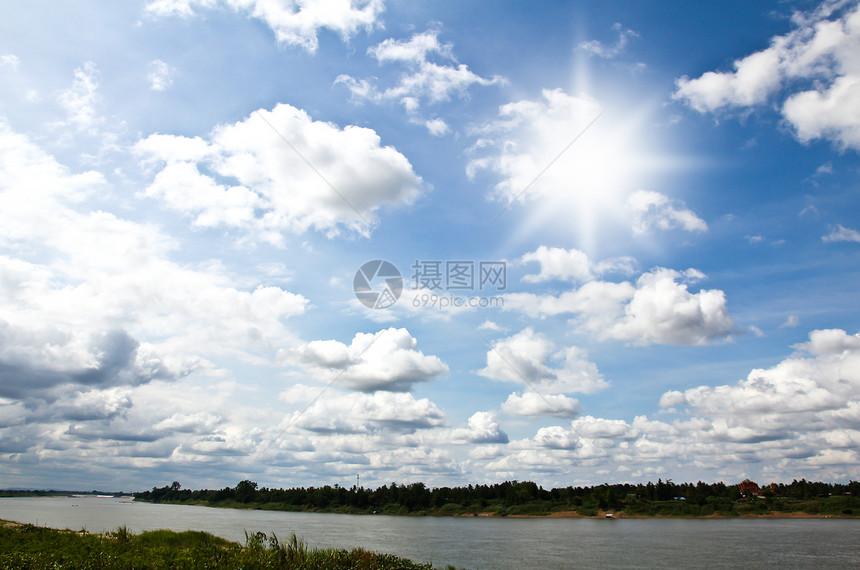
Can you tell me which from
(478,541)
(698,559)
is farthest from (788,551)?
(478,541)

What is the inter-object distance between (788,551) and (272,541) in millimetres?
84560

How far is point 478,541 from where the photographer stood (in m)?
97.6

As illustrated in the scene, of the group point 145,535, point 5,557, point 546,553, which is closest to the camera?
point 5,557

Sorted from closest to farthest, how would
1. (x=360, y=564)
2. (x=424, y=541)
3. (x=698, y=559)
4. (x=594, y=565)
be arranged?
(x=360, y=564), (x=594, y=565), (x=698, y=559), (x=424, y=541)

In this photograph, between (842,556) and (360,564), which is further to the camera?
(842,556)

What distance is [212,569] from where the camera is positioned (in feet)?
77.3

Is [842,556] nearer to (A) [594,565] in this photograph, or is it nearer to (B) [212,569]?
(A) [594,565]

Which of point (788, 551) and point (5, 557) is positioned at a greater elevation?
point (5, 557)

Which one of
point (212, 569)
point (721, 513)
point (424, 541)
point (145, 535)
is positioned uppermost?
point (212, 569)

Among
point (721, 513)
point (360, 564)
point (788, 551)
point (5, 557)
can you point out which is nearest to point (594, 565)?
point (788, 551)

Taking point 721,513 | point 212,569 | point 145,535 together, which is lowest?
point 721,513

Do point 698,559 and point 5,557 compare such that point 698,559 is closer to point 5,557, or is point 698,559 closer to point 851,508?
point 5,557

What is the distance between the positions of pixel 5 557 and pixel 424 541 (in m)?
78.7

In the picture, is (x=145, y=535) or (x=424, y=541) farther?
(x=424, y=541)
